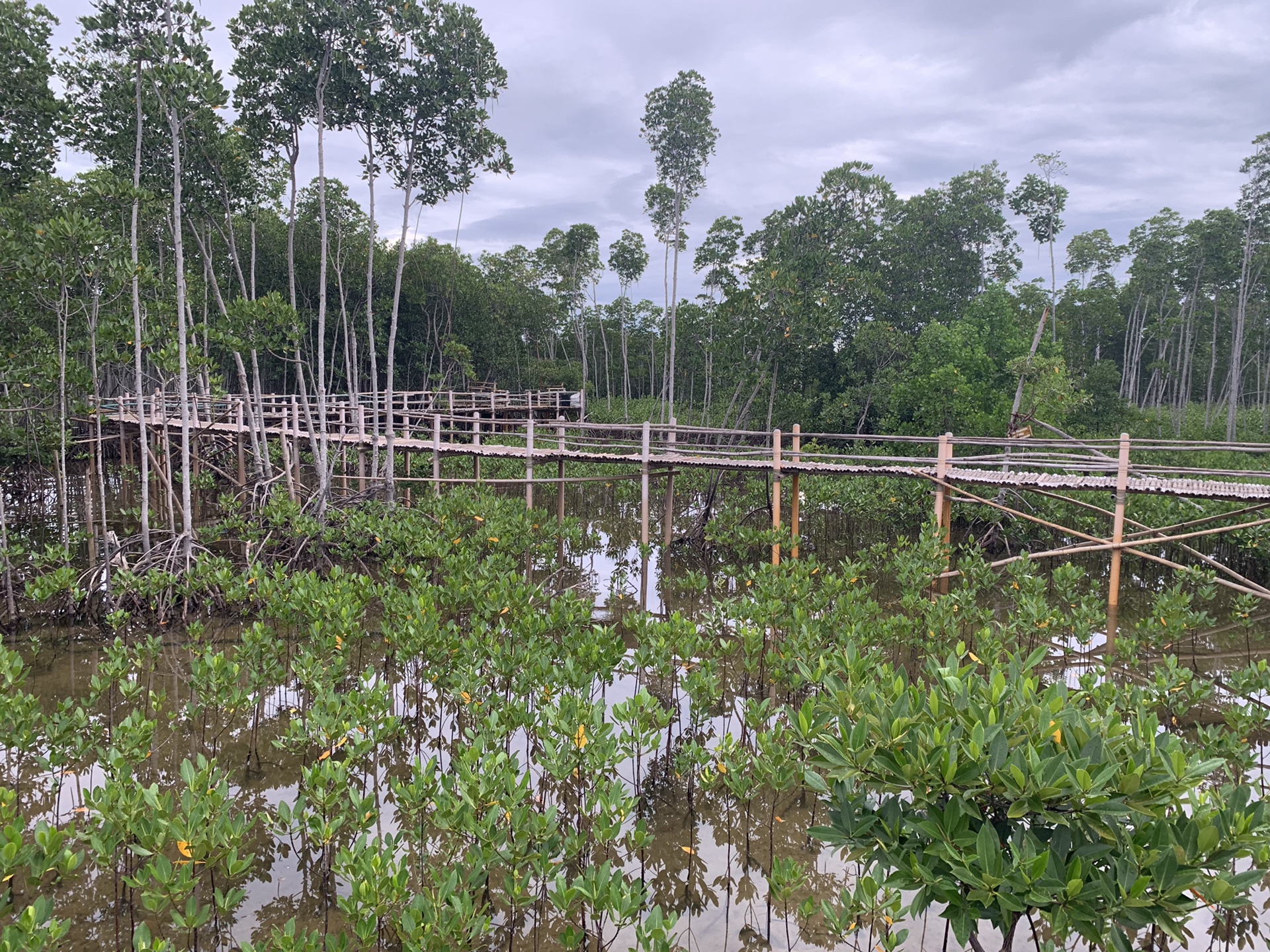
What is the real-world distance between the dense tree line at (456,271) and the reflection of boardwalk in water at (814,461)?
1221 millimetres

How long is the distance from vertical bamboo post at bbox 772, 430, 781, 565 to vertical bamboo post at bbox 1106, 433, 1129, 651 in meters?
4.39

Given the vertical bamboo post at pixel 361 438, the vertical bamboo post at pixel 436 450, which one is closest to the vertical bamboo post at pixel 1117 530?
the vertical bamboo post at pixel 436 450

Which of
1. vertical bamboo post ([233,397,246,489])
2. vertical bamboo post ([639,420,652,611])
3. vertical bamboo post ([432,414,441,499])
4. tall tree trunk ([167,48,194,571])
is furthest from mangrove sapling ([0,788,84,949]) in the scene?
vertical bamboo post ([233,397,246,489])

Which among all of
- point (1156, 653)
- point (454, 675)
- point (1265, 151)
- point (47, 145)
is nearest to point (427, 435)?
point (47, 145)

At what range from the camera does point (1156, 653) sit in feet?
29.0

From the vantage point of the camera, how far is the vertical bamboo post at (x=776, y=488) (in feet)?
38.9

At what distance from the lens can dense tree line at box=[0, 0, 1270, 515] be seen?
9.91 m

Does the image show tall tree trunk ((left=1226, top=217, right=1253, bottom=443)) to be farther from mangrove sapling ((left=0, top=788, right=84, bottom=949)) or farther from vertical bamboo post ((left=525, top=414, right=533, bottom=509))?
mangrove sapling ((left=0, top=788, right=84, bottom=949))

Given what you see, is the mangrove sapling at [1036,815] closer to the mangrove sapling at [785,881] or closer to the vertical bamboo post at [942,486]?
the mangrove sapling at [785,881]

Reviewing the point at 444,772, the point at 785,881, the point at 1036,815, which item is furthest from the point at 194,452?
the point at 1036,815

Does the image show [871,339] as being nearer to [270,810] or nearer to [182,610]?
[182,610]

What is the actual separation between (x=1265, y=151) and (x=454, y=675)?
30.7 meters

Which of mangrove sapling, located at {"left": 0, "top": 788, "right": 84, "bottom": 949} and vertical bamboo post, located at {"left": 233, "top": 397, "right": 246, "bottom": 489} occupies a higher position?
vertical bamboo post, located at {"left": 233, "top": 397, "right": 246, "bottom": 489}

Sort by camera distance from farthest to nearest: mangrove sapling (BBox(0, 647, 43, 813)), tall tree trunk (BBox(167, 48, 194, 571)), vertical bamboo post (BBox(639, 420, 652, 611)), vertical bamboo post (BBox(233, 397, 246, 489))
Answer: vertical bamboo post (BBox(233, 397, 246, 489)) < vertical bamboo post (BBox(639, 420, 652, 611)) < tall tree trunk (BBox(167, 48, 194, 571)) < mangrove sapling (BBox(0, 647, 43, 813))
